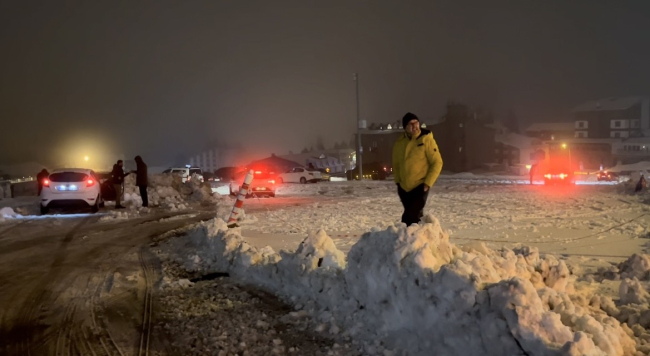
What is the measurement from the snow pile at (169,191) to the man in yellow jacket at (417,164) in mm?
14926

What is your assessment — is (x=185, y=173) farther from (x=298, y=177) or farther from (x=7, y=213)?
(x=7, y=213)

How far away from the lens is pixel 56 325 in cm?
576

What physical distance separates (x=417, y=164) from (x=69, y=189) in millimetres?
14576

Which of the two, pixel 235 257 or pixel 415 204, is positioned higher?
pixel 415 204

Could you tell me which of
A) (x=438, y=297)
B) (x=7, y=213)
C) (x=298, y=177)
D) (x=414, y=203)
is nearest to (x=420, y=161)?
(x=414, y=203)

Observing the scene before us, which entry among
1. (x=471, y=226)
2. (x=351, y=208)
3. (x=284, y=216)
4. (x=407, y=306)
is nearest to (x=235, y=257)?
(x=407, y=306)

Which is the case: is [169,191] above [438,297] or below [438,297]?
below

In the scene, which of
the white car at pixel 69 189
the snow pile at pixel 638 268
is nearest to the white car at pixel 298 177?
the white car at pixel 69 189

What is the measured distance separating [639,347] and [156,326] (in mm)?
4513

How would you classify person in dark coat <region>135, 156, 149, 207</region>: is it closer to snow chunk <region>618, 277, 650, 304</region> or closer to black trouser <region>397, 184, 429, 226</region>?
black trouser <region>397, 184, 429, 226</region>

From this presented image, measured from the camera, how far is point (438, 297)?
4539mm

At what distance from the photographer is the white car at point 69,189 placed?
57.8 ft

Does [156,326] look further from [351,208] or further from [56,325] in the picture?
[351,208]

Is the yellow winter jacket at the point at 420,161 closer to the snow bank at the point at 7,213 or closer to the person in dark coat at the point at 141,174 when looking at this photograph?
the person in dark coat at the point at 141,174
